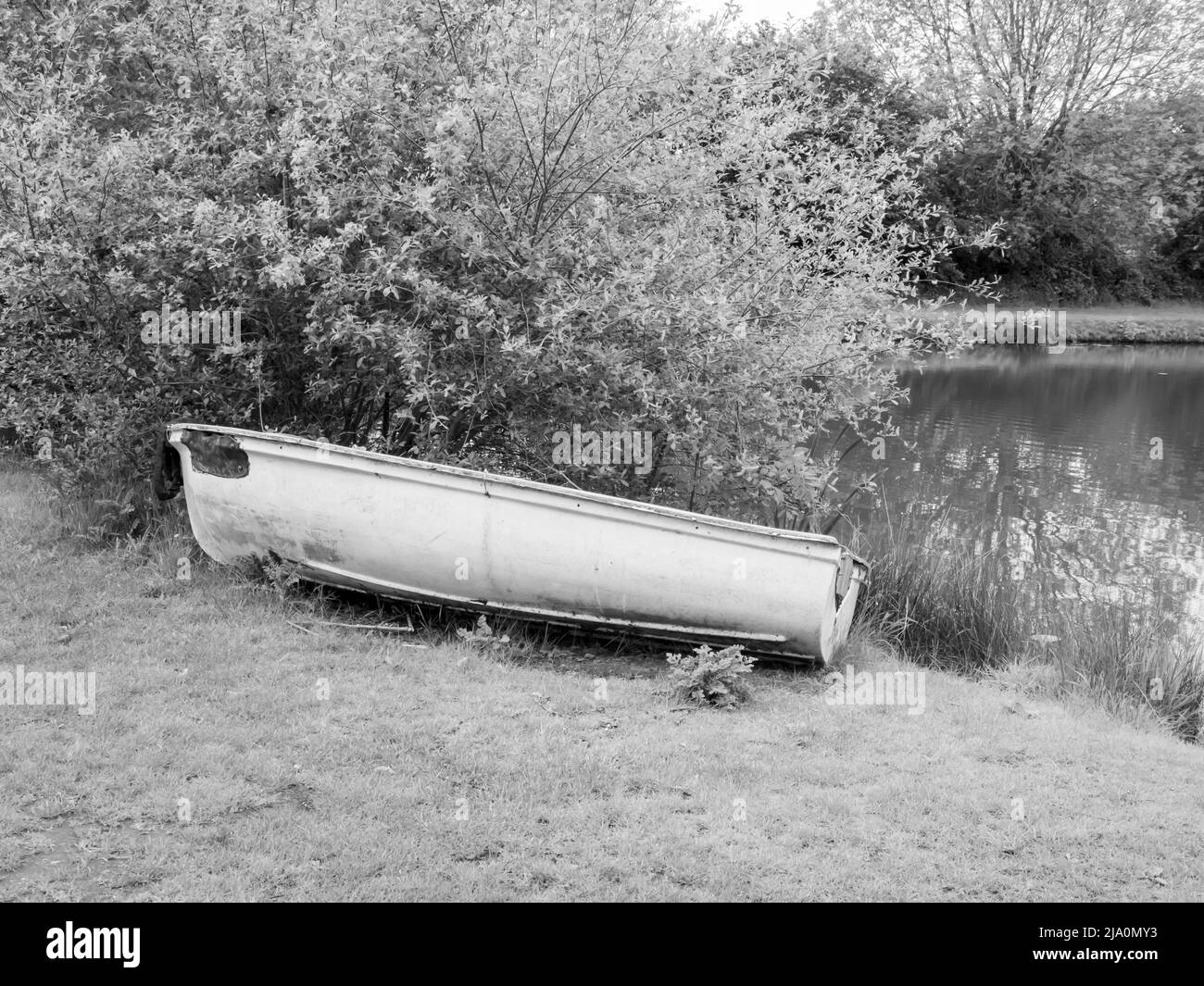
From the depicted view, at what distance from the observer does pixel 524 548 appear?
6184 millimetres

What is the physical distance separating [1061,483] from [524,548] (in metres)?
10.6

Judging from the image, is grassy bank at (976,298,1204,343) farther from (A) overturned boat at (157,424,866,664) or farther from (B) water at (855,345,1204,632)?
(A) overturned boat at (157,424,866,664)

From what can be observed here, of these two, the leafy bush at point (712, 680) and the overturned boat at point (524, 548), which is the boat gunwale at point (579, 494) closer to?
the overturned boat at point (524, 548)

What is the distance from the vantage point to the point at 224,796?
4.14m

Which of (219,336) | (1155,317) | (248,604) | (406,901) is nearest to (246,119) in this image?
(219,336)

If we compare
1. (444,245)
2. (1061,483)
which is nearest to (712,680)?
(444,245)

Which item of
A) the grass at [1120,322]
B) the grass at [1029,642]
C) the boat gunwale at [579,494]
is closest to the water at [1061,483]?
the grass at [1029,642]

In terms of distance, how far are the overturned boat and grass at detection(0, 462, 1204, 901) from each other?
1.01ft

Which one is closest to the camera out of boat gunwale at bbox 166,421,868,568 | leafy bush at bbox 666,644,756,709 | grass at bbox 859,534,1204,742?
leafy bush at bbox 666,644,756,709

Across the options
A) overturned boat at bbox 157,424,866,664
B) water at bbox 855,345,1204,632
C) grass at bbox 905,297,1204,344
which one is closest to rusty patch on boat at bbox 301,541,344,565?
overturned boat at bbox 157,424,866,664

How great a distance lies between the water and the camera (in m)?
10.3

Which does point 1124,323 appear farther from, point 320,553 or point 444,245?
point 320,553

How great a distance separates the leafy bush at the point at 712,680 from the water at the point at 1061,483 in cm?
375
